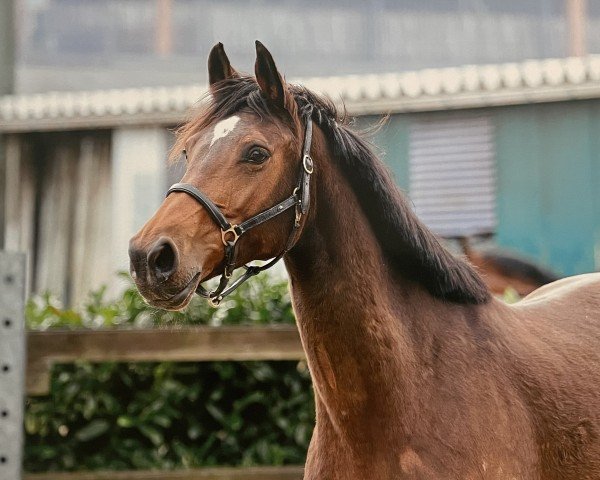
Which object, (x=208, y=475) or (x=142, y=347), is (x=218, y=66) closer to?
(x=142, y=347)

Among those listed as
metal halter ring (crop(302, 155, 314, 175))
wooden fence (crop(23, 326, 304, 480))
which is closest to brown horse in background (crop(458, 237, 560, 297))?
wooden fence (crop(23, 326, 304, 480))

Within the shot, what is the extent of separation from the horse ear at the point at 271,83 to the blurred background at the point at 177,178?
1.22 ft

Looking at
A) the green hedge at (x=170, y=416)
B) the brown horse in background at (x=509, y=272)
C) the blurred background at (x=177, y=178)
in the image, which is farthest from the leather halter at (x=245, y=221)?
the brown horse in background at (x=509, y=272)

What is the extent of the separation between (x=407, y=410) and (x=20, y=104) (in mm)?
9054

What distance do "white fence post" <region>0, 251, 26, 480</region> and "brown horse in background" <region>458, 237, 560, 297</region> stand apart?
4.52 metres

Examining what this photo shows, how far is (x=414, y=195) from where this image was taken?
10.6m

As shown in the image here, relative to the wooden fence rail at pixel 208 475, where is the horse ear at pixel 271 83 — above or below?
above

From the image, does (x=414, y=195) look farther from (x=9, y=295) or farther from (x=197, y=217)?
(x=197, y=217)

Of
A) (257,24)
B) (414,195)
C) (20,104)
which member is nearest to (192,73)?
(257,24)

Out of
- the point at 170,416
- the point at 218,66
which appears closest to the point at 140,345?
the point at 170,416

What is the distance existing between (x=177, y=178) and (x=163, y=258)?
3108 millimetres

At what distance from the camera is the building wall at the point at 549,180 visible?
9961mm

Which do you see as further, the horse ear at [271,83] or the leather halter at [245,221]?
the horse ear at [271,83]

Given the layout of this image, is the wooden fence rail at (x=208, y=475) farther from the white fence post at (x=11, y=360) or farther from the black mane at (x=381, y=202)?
the black mane at (x=381, y=202)
